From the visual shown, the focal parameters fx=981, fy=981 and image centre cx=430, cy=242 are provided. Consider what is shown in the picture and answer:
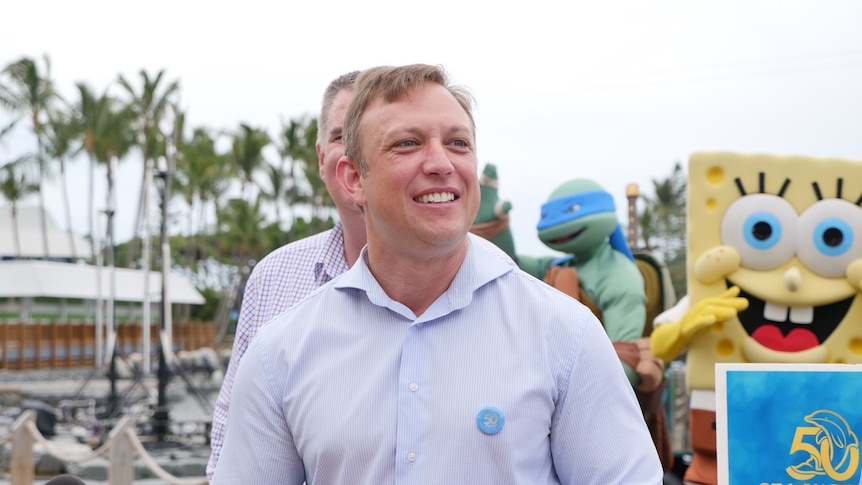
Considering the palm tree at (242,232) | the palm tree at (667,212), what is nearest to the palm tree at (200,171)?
the palm tree at (242,232)

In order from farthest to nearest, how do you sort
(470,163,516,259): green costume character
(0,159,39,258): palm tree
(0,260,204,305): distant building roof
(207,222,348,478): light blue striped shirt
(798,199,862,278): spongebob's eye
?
(0,159,39,258): palm tree → (0,260,204,305): distant building roof → (470,163,516,259): green costume character → (798,199,862,278): spongebob's eye → (207,222,348,478): light blue striped shirt

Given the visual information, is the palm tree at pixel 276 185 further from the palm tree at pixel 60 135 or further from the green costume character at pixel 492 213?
the green costume character at pixel 492 213

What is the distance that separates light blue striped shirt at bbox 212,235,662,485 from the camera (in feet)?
Answer: 5.51

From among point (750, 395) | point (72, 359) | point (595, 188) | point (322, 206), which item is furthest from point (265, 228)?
point (750, 395)

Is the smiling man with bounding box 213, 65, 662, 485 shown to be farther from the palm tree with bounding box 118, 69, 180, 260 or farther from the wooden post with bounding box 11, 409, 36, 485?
the palm tree with bounding box 118, 69, 180, 260

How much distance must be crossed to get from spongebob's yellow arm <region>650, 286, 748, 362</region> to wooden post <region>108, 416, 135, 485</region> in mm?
3758

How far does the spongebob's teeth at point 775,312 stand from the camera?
20.8ft

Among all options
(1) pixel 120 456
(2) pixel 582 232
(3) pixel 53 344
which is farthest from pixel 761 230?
(3) pixel 53 344

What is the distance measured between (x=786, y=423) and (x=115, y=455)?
5423 mm

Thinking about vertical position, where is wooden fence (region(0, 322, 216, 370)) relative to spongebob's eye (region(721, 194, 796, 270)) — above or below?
below

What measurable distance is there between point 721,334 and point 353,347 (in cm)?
488

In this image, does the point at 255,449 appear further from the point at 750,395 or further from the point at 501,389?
the point at 750,395

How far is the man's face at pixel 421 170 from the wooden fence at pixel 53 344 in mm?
29456

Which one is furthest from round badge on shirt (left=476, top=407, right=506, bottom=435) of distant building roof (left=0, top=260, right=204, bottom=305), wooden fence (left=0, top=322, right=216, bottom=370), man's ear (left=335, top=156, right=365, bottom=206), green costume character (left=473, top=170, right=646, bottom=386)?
wooden fence (left=0, top=322, right=216, bottom=370)
